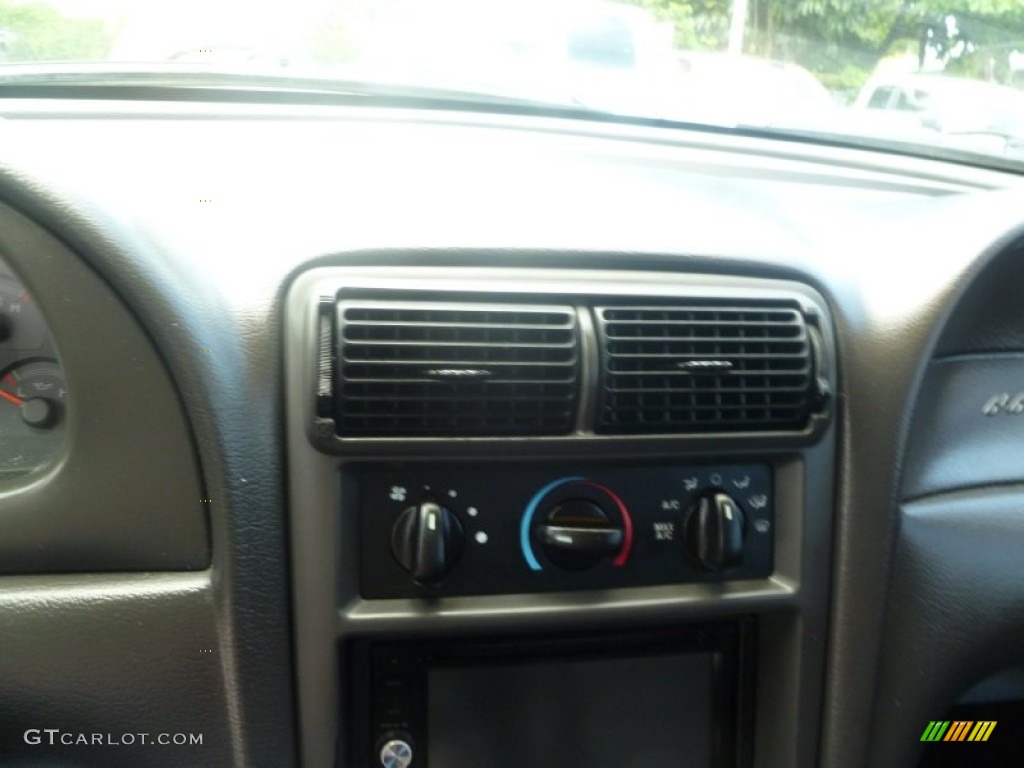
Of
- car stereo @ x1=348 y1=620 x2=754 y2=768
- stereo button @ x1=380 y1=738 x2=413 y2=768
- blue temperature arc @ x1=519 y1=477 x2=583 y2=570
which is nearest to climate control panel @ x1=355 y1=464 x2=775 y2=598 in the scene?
blue temperature arc @ x1=519 y1=477 x2=583 y2=570

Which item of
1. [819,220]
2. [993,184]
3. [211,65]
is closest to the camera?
[819,220]

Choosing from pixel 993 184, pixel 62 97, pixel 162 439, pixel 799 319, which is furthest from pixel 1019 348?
pixel 62 97

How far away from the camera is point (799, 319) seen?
1.28 meters

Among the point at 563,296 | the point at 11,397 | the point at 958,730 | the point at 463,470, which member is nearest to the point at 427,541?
the point at 463,470

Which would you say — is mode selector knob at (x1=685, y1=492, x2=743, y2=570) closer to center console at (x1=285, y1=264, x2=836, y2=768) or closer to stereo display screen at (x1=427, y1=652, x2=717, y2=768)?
center console at (x1=285, y1=264, x2=836, y2=768)

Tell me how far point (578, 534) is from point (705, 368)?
9.9 inches

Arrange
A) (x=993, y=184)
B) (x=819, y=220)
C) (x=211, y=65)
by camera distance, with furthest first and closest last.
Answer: (x=993, y=184) < (x=211, y=65) < (x=819, y=220)

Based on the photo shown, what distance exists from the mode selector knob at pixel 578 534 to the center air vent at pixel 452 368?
0.43ft

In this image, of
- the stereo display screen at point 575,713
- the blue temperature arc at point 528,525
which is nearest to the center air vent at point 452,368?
the blue temperature arc at point 528,525

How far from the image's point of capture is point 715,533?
1.26 m

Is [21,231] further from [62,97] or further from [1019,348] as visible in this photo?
[1019,348]

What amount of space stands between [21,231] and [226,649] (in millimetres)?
532

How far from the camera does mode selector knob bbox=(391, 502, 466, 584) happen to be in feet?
3.82

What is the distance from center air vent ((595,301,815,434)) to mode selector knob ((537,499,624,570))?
118 millimetres
